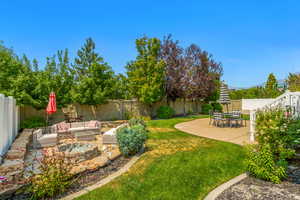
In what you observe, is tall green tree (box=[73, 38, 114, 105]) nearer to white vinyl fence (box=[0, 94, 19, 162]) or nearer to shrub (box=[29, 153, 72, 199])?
white vinyl fence (box=[0, 94, 19, 162])

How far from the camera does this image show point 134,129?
17.9ft

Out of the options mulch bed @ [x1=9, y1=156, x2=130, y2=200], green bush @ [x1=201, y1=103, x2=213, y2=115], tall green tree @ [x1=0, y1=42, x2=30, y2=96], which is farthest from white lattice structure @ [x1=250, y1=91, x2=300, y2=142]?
green bush @ [x1=201, y1=103, x2=213, y2=115]

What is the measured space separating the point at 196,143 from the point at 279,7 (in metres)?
9.67

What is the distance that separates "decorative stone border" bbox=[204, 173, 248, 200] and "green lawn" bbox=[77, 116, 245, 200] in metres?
0.10

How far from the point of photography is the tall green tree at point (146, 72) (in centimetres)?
1473

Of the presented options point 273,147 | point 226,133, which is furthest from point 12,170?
point 226,133

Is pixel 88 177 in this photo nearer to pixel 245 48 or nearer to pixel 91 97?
pixel 91 97

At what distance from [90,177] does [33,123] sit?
9.03m

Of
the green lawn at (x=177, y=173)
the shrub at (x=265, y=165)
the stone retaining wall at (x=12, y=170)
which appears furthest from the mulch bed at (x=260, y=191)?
the stone retaining wall at (x=12, y=170)

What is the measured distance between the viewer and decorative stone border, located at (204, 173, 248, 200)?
321cm

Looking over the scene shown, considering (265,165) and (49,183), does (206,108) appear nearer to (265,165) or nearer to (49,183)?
(265,165)

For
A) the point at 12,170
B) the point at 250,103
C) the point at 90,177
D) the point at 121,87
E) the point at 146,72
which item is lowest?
the point at 90,177

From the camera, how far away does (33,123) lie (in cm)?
1077

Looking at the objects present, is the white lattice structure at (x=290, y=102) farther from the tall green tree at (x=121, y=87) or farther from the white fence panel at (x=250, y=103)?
the white fence panel at (x=250, y=103)
